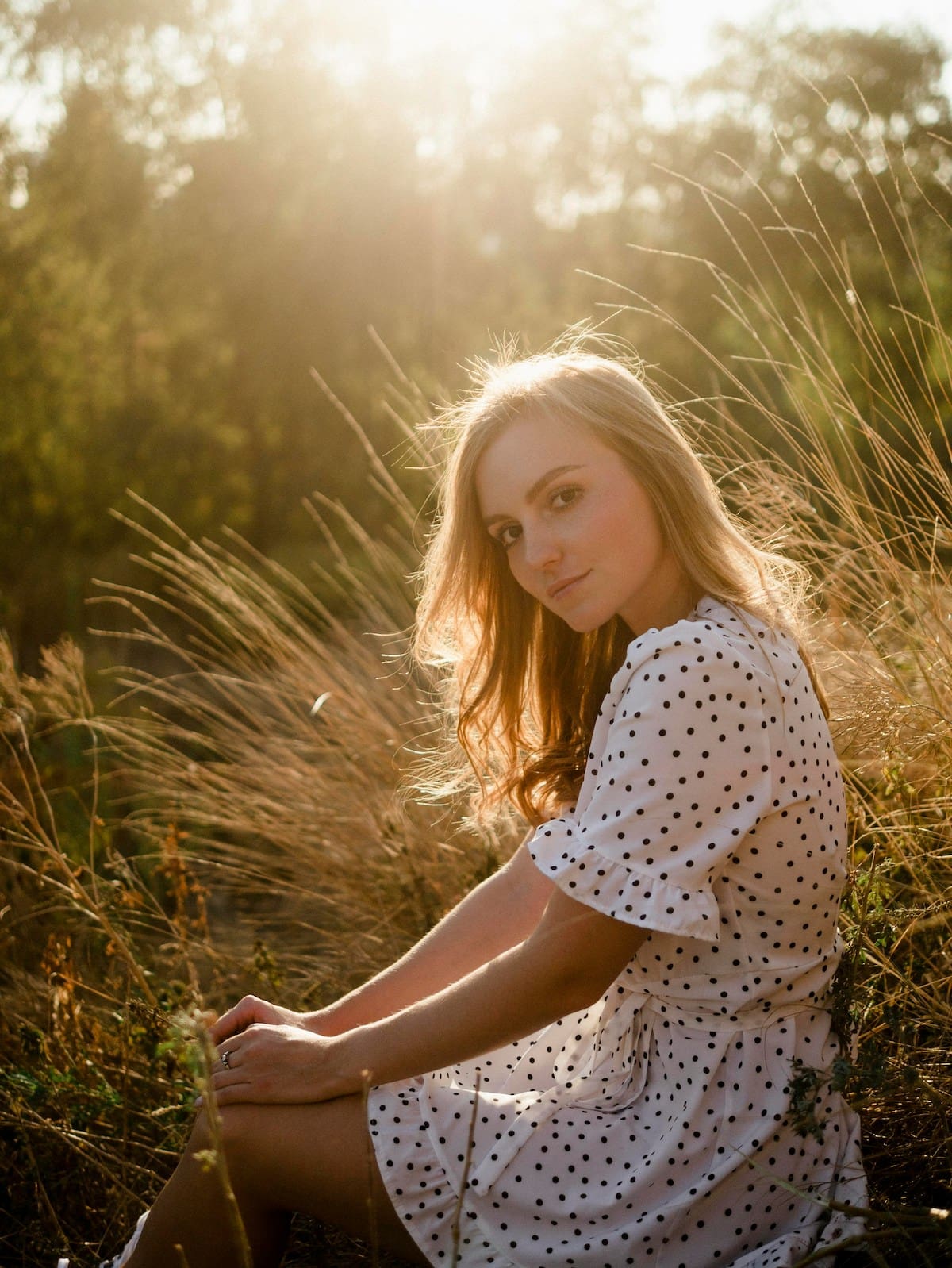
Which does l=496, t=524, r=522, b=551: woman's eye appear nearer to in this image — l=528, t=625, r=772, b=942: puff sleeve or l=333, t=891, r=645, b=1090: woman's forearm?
l=528, t=625, r=772, b=942: puff sleeve

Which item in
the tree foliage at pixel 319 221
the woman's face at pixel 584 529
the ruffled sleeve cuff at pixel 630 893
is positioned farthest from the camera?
the tree foliage at pixel 319 221

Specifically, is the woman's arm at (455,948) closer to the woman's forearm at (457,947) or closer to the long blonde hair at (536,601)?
the woman's forearm at (457,947)

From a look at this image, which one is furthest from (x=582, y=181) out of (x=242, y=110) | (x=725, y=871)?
(x=725, y=871)

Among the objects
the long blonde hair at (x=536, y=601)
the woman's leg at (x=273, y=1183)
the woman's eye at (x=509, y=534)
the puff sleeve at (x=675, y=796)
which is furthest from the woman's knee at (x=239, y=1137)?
the woman's eye at (x=509, y=534)

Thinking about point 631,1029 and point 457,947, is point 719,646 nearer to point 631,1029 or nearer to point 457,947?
point 631,1029

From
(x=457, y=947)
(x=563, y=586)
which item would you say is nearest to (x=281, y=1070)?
(x=457, y=947)

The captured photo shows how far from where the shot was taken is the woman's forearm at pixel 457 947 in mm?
1806

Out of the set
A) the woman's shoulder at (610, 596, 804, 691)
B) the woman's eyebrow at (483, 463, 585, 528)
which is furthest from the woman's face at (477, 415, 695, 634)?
the woman's shoulder at (610, 596, 804, 691)

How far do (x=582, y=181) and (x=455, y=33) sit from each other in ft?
5.89

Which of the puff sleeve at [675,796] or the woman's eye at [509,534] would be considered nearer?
the puff sleeve at [675,796]

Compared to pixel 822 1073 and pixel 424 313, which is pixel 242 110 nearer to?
pixel 424 313

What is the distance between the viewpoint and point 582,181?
1010cm

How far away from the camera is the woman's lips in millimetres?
1631

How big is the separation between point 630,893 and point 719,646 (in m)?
0.31
